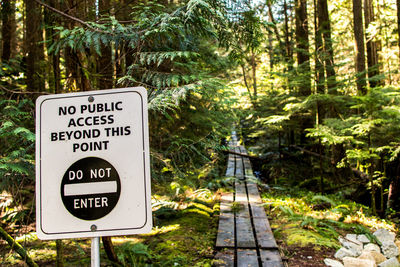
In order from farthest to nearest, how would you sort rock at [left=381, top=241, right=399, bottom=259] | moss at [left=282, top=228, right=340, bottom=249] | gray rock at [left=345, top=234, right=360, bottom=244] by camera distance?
gray rock at [left=345, top=234, right=360, bottom=244], rock at [left=381, top=241, right=399, bottom=259], moss at [left=282, top=228, right=340, bottom=249]

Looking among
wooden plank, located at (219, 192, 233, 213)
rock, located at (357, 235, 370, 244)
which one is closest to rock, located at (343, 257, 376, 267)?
rock, located at (357, 235, 370, 244)

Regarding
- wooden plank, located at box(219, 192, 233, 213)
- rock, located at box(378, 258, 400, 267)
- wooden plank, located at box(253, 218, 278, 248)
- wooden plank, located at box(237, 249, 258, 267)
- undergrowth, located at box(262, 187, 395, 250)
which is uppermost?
wooden plank, located at box(219, 192, 233, 213)

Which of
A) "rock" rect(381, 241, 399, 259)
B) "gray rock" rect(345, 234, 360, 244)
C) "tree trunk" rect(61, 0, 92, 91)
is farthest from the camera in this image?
"gray rock" rect(345, 234, 360, 244)

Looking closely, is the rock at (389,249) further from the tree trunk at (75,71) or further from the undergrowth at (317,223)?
the tree trunk at (75,71)

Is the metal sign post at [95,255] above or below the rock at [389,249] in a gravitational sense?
above

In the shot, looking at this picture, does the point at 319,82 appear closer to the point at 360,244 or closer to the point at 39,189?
the point at 360,244

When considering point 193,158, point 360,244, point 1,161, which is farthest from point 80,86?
point 360,244

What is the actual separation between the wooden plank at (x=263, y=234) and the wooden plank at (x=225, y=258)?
0.54m

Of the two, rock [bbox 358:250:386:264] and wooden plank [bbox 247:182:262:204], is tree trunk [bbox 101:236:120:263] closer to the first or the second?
Result: rock [bbox 358:250:386:264]

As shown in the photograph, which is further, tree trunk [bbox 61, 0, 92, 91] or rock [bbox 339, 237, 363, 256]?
rock [bbox 339, 237, 363, 256]

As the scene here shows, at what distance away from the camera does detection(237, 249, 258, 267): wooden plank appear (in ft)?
13.6

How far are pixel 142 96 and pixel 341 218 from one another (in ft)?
20.8

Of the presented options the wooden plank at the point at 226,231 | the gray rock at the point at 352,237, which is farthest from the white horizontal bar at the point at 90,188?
the gray rock at the point at 352,237

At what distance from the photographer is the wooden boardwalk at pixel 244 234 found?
4.30 m
